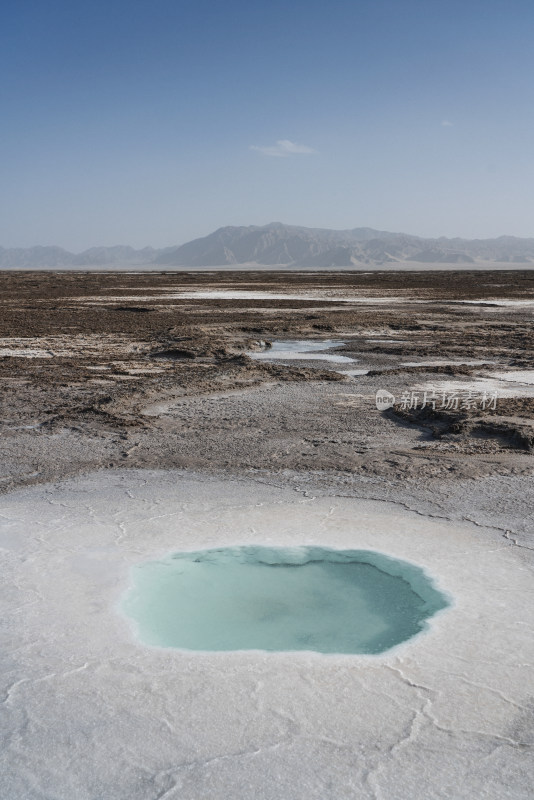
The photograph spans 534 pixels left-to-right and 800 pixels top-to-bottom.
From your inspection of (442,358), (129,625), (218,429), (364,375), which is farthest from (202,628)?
(442,358)

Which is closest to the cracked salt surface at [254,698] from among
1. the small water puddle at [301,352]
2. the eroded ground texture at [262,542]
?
the eroded ground texture at [262,542]

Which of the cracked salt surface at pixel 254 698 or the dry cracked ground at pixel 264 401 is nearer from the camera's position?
the cracked salt surface at pixel 254 698

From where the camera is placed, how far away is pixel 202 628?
12.3 ft

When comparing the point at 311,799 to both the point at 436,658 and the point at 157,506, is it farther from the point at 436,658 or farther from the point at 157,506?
the point at 157,506

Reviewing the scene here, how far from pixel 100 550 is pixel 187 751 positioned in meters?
2.10

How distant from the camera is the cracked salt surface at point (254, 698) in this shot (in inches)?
102

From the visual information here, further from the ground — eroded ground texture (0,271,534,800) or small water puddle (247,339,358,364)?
small water puddle (247,339,358,364)

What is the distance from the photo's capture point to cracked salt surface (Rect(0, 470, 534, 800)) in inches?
102

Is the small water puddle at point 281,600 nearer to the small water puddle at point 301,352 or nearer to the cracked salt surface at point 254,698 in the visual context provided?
the cracked salt surface at point 254,698

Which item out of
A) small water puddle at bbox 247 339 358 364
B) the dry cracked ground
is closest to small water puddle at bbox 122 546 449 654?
the dry cracked ground

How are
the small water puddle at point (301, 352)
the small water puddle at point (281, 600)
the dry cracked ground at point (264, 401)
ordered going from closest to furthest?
the small water puddle at point (281, 600) → the dry cracked ground at point (264, 401) → the small water puddle at point (301, 352)

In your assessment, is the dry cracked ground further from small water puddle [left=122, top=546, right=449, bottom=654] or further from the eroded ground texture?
small water puddle [left=122, top=546, right=449, bottom=654]

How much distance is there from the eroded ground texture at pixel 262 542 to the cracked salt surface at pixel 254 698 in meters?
0.01

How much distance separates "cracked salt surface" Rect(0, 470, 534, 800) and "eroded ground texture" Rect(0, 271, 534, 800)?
0.03ft
